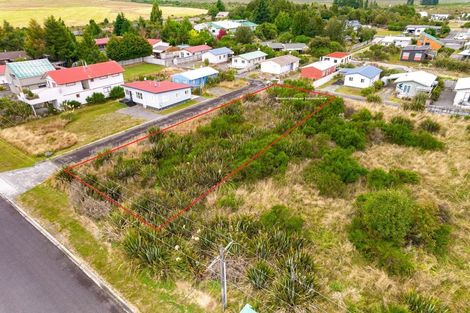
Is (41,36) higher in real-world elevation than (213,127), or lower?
higher

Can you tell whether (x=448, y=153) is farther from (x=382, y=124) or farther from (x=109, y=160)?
(x=109, y=160)

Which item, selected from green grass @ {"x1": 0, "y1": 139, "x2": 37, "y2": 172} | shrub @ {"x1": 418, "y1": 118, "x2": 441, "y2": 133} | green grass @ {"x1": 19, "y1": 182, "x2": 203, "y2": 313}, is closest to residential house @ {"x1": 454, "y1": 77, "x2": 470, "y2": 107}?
shrub @ {"x1": 418, "y1": 118, "x2": 441, "y2": 133}

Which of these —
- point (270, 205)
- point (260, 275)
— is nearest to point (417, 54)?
point (270, 205)

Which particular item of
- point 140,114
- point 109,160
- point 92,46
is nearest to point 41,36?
point 92,46

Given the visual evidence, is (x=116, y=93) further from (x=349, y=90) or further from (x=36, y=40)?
(x=349, y=90)

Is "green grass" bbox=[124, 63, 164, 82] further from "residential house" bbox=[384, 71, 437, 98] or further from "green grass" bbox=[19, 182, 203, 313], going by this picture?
"residential house" bbox=[384, 71, 437, 98]

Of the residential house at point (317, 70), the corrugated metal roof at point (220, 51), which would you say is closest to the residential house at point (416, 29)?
the residential house at point (317, 70)
